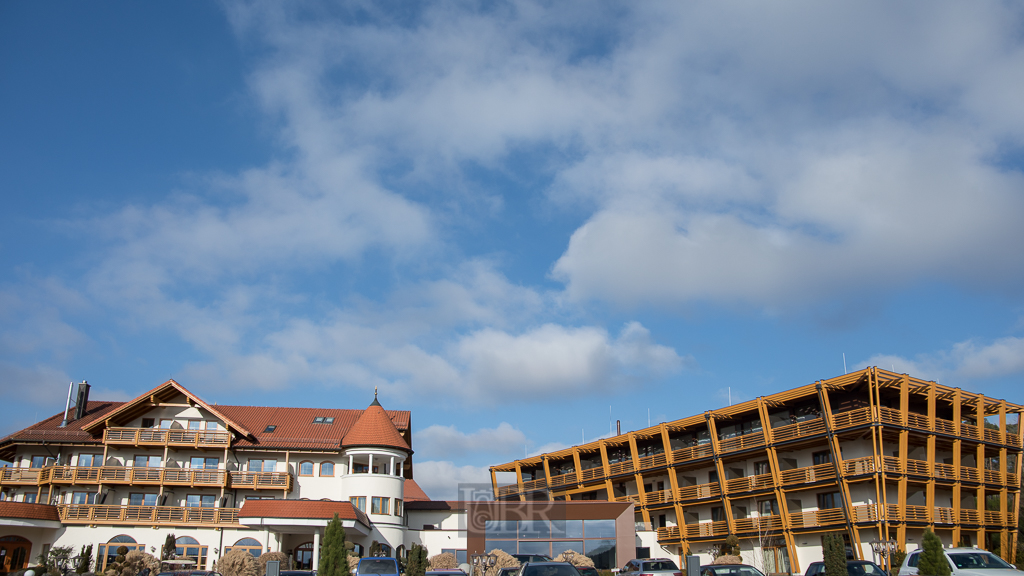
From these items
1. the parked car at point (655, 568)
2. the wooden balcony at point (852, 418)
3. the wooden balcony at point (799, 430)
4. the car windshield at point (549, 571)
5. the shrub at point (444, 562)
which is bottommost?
the shrub at point (444, 562)

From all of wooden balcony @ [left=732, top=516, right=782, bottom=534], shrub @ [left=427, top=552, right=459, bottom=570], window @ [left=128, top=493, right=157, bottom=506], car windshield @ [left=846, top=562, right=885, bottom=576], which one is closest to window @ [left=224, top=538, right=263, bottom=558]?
window @ [left=128, top=493, right=157, bottom=506]

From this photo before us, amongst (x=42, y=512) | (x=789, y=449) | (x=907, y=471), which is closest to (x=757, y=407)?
(x=789, y=449)

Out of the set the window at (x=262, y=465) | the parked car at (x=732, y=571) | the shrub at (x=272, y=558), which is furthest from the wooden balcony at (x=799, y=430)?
the window at (x=262, y=465)

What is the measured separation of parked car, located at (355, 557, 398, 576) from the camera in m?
27.8

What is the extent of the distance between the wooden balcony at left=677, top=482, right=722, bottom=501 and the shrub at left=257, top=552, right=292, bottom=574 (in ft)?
92.7

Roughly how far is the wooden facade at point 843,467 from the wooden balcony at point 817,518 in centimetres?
7

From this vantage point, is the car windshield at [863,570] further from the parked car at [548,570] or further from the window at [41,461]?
the window at [41,461]

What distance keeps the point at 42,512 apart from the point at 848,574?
43435 millimetres

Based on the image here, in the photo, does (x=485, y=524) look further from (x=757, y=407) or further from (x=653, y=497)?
(x=757, y=407)

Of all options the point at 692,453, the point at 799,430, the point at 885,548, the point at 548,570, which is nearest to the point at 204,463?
the point at 692,453

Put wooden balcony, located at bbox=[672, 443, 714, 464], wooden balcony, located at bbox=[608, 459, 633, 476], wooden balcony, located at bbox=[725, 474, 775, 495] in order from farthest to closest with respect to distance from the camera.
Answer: wooden balcony, located at bbox=[608, 459, 633, 476]
wooden balcony, located at bbox=[672, 443, 714, 464]
wooden balcony, located at bbox=[725, 474, 775, 495]

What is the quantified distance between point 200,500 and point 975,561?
43.3 m

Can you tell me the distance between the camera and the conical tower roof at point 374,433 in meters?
48.7

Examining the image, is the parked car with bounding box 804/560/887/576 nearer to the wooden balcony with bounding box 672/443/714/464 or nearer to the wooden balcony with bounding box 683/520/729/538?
the wooden balcony with bounding box 683/520/729/538
